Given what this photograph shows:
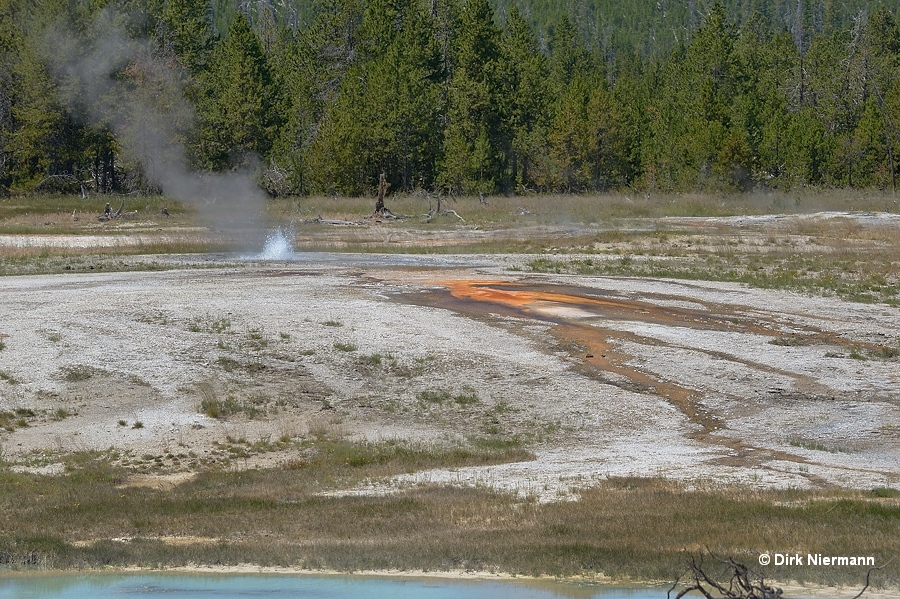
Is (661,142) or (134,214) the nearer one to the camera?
(134,214)

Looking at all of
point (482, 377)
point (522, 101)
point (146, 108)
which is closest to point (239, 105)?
point (146, 108)

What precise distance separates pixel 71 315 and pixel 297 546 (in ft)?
52.2

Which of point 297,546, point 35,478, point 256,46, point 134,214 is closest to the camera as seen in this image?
point 297,546

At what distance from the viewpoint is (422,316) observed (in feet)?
95.5

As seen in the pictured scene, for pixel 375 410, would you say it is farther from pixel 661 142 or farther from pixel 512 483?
pixel 661 142

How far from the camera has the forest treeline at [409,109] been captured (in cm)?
7569

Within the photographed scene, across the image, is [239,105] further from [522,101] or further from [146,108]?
[522,101]

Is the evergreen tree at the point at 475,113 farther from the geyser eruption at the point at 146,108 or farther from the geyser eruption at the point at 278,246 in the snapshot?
the geyser eruption at the point at 278,246

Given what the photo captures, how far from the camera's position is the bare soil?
19812mm

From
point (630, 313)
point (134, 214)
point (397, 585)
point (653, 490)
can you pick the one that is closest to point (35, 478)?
point (397, 585)

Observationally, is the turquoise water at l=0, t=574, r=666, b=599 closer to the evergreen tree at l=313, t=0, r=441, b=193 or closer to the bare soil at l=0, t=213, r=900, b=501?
the bare soil at l=0, t=213, r=900, b=501

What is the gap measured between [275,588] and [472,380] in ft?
38.6

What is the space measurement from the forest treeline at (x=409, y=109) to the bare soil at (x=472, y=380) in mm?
39875

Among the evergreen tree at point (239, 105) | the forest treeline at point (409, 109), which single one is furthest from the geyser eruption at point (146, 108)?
the evergreen tree at point (239, 105)
